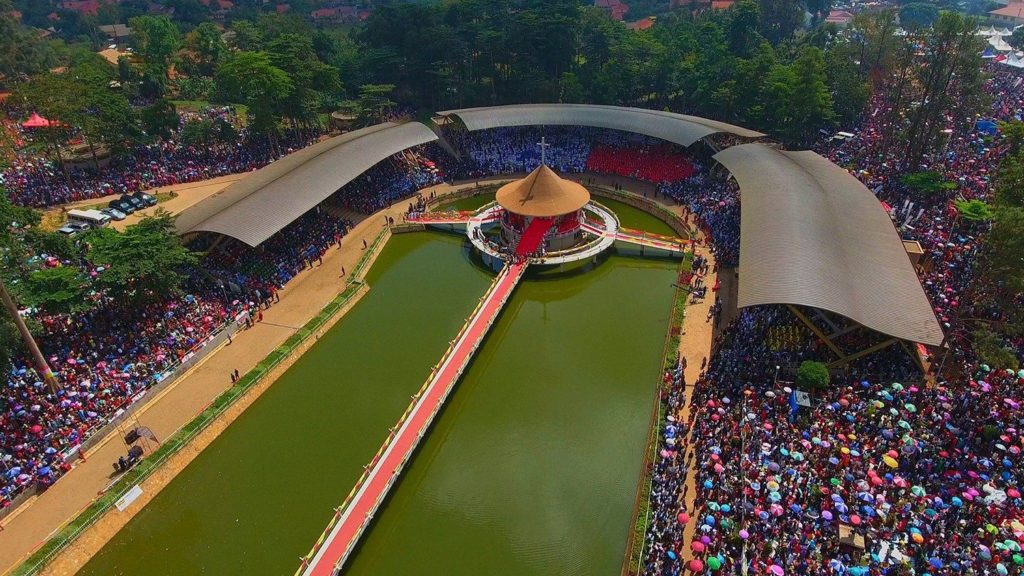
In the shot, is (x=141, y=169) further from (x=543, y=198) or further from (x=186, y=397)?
(x=543, y=198)

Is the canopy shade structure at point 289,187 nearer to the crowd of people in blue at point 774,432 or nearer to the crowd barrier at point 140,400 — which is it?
the crowd of people in blue at point 774,432

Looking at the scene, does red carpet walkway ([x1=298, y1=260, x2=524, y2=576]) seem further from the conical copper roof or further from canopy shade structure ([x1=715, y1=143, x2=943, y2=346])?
canopy shade structure ([x1=715, y1=143, x2=943, y2=346])

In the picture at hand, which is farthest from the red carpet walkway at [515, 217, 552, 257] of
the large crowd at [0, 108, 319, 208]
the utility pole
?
the large crowd at [0, 108, 319, 208]

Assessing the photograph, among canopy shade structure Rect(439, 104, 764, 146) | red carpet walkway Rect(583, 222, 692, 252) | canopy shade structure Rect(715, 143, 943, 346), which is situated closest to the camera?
canopy shade structure Rect(715, 143, 943, 346)

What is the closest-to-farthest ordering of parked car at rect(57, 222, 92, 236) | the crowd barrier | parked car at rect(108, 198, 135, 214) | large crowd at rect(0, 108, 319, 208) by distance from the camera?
A: the crowd barrier
parked car at rect(57, 222, 92, 236)
parked car at rect(108, 198, 135, 214)
large crowd at rect(0, 108, 319, 208)

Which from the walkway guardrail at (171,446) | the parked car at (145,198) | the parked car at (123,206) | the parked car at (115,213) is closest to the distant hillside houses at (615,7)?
the parked car at (145,198)

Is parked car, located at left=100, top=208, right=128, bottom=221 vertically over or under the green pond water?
over

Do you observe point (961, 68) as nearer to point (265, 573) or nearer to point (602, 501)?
point (602, 501)

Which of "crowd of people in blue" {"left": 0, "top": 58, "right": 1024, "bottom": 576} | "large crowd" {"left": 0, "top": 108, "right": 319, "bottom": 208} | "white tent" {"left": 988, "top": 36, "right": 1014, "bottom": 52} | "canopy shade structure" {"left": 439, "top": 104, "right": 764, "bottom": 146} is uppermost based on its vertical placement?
"white tent" {"left": 988, "top": 36, "right": 1014, "bottom": 52}
